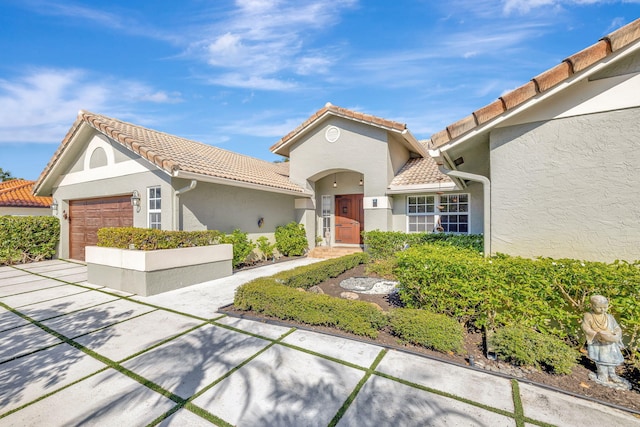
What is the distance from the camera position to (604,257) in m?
3.96

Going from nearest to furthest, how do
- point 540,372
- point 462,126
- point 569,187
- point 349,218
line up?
point 540,372 → point 569,187 → point 462,126 → point 349,218

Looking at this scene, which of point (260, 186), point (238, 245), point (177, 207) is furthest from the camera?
point (260, 186)

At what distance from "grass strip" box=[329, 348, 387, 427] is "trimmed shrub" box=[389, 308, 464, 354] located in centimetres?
48

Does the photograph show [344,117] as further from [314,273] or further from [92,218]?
[92,218]

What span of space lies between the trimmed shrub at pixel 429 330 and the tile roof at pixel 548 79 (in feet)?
9.99

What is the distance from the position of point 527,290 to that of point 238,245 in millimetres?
8236

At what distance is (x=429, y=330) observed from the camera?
3900 millimetres

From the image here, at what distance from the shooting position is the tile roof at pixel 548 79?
357cm

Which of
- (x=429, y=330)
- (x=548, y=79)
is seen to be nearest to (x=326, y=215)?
(x=429, y=330)

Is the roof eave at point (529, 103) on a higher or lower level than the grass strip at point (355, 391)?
higher

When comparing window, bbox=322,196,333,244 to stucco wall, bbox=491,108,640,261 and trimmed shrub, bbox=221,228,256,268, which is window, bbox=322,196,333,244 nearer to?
trimmed shrub, bbox=221,228,256,268

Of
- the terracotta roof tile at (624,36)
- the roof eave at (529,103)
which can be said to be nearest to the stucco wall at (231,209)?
the roof eave at (529,103)

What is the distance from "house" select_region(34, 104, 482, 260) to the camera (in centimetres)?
891

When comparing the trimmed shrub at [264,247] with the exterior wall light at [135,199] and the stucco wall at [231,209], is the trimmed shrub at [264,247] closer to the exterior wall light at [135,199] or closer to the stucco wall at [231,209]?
the stucco wall at [231,209]
